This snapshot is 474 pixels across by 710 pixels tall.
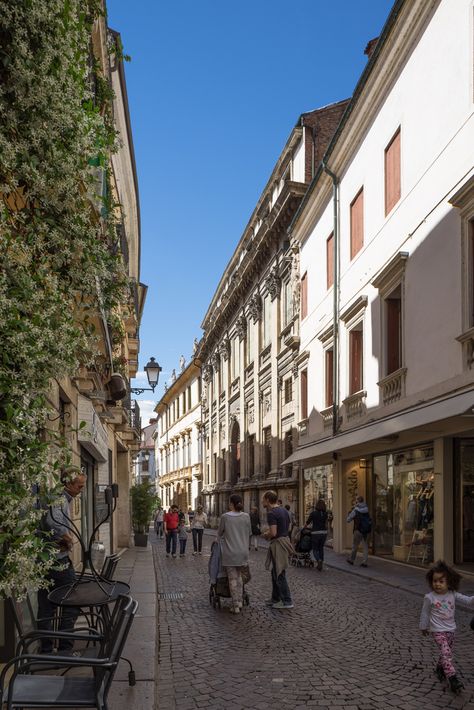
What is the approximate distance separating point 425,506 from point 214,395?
33.9 metres

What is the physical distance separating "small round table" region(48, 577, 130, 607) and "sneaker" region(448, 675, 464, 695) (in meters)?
2.81

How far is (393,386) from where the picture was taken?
16.8 metres

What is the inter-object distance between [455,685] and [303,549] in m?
10.6

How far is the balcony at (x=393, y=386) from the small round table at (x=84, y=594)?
10519mm

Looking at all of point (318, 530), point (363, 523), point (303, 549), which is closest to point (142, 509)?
point (303, 549)

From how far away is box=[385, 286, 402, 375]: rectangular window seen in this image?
56.5 ft

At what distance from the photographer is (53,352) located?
4.18 metres

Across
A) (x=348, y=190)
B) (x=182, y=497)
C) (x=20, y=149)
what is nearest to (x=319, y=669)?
(x=20, y=149)

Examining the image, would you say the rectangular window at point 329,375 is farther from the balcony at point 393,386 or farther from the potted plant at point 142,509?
the potted plant at point 142,509

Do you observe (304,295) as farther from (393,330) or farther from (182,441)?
(182,441)

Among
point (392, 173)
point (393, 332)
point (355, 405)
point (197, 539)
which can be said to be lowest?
point (197, 539)

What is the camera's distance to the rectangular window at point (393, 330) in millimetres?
17219

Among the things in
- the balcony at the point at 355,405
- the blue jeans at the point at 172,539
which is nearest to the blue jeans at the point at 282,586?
the balcony at the point at 355,405

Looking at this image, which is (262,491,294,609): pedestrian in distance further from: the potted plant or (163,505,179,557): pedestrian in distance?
the potted plant
